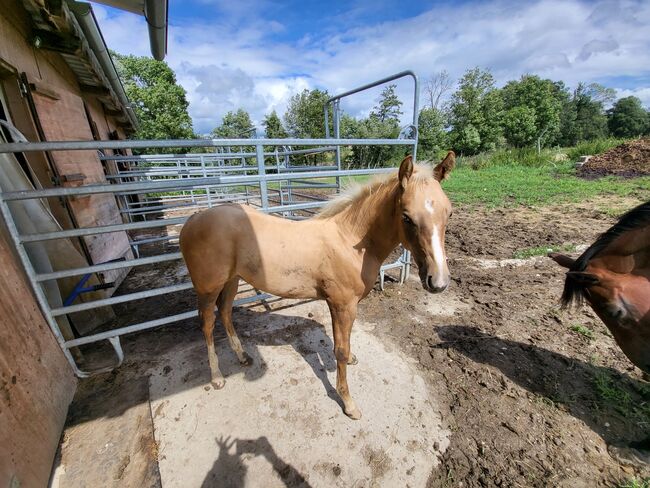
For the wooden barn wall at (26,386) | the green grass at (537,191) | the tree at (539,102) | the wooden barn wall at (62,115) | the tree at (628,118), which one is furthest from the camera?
the tree at (628,118)

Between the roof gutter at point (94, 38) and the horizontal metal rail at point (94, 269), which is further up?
the roof gutter at point (94, 38)

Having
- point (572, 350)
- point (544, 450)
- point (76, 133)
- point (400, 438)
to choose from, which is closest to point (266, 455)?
point (400, 438)

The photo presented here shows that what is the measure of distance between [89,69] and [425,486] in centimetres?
693

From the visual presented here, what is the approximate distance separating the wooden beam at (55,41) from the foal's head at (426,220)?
4449 mm

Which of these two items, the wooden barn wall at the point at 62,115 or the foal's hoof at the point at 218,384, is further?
the wooden barn wall at the point at 62,115

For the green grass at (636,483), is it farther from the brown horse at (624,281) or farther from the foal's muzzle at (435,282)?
the foal's muzzle at (435,282)

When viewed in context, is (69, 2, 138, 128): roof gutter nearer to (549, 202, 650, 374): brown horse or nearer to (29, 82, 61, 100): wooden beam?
(29, 82, 61, 100): wooden beam

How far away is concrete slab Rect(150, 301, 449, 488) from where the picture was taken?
1704 millimetres

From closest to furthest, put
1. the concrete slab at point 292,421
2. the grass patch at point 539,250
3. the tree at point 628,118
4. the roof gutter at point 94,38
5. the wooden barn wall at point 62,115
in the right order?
1. the concrete slab at point 292,421
2. the wooden barn wall at point 62,115
3. the roof gutter at point 94,38
4. the grass patch at point 539,250
5. the tree at point 628,118

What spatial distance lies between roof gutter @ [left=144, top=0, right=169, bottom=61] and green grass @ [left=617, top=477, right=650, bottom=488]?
462cm

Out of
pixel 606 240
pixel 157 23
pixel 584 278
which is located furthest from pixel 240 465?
pixel 157 23

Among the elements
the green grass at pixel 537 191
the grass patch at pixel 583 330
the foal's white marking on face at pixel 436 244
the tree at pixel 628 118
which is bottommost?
the grass patch at pixel 583 330

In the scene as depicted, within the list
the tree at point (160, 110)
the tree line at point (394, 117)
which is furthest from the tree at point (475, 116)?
the tree at point (160, 110)

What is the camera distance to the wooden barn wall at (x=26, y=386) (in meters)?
1.44
